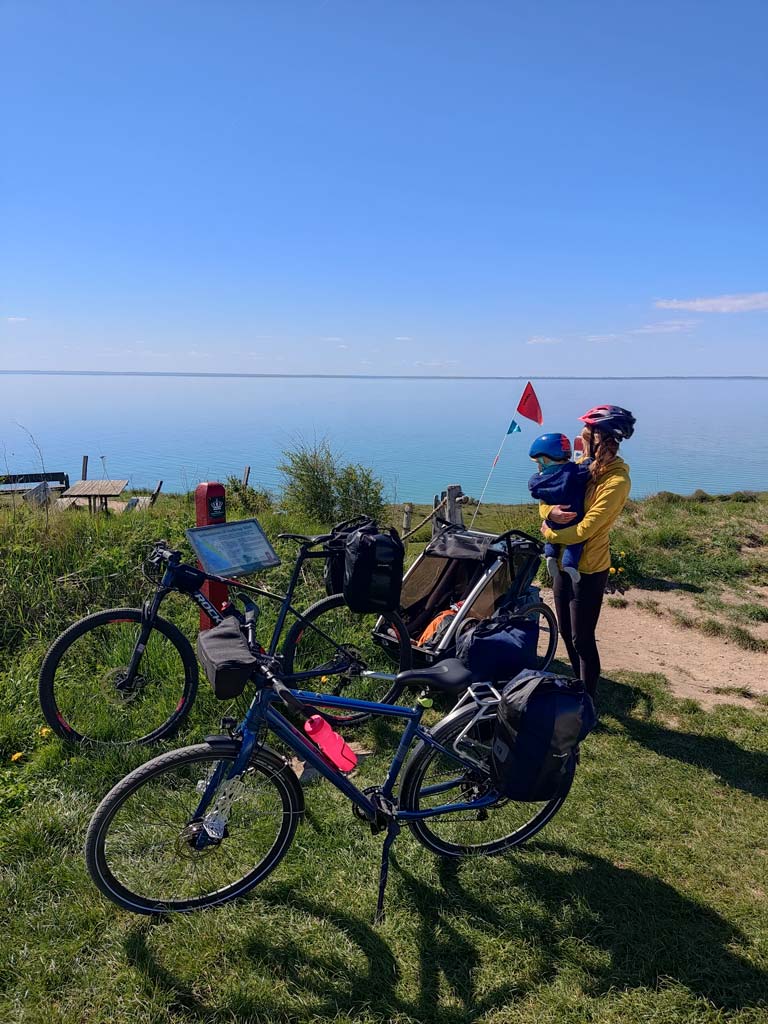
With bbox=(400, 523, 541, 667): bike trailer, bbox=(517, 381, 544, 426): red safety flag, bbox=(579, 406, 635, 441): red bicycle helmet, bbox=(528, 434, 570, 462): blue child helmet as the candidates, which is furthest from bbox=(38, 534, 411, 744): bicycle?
bbox=(517, 381, 544, 426): red safety flag

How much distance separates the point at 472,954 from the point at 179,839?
137 cm

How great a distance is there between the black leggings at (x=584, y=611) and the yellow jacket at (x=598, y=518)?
0.38 feet

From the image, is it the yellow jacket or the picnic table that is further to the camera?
the picnic table

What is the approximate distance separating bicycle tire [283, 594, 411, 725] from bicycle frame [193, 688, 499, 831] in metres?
1.35

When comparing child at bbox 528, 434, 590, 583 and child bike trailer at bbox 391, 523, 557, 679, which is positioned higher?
child at bbox 528, 434, 590, 583

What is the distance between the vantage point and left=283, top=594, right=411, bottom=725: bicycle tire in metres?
4.40

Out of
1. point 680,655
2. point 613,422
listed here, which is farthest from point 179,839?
point 680,655

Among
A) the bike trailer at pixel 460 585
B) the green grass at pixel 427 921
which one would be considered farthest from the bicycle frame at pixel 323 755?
the bike trailer at pixel 460 585

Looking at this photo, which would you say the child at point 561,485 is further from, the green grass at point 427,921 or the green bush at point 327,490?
the green bush at point 327,490

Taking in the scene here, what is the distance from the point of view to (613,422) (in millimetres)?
4109

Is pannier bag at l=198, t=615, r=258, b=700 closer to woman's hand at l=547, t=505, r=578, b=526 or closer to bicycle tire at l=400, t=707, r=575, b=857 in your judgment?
bicycle tire at l=400, t=707, r=575, b=857

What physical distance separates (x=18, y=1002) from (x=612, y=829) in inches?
112

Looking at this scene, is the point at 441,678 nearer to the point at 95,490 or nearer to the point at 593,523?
the point at 593,523

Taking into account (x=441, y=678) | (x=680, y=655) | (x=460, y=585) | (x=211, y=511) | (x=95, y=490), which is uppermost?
(x=211, y=511)
